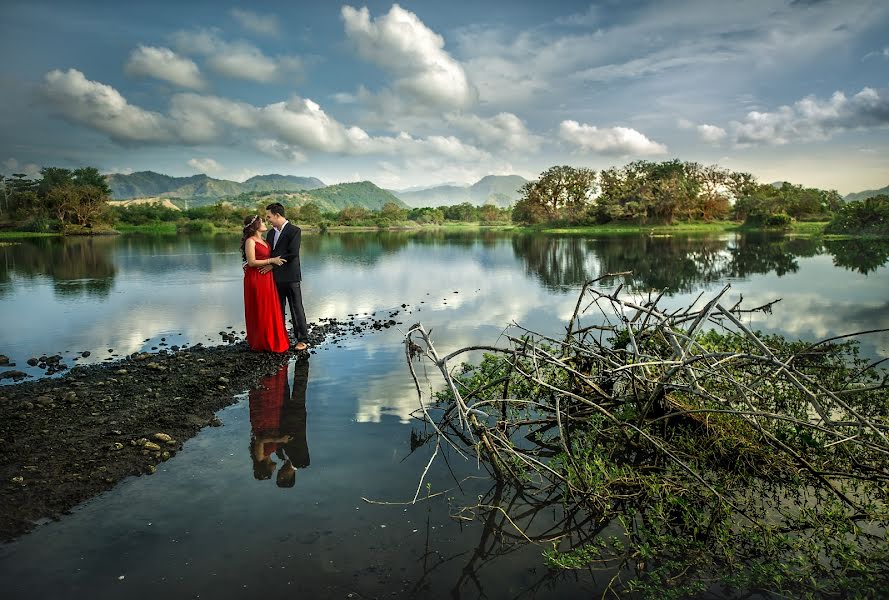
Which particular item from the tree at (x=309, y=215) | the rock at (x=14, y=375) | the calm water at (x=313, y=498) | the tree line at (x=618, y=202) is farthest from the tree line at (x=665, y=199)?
the rock at (x=14, y=375)

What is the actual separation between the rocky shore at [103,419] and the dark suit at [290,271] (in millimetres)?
1007

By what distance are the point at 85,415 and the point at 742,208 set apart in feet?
345

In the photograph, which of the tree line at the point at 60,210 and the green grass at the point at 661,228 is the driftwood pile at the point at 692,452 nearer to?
the green grass at the point at 661,228

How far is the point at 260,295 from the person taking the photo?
11.2 meters

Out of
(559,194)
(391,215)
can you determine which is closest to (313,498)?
(559,194)

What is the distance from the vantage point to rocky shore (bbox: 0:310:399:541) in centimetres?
546

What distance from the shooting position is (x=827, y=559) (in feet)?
14.5

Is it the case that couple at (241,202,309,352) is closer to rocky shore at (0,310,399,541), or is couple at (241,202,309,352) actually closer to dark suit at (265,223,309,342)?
dark suit at (265,223,309,342)

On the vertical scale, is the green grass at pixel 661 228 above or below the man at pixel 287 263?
above

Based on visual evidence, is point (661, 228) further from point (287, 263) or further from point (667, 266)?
point (287, 263)

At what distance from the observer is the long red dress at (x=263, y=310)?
11.3 m

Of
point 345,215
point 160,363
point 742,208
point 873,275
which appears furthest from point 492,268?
point 345,215

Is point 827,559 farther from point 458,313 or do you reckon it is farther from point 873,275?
point 873,275

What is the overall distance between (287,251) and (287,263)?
337 mm
